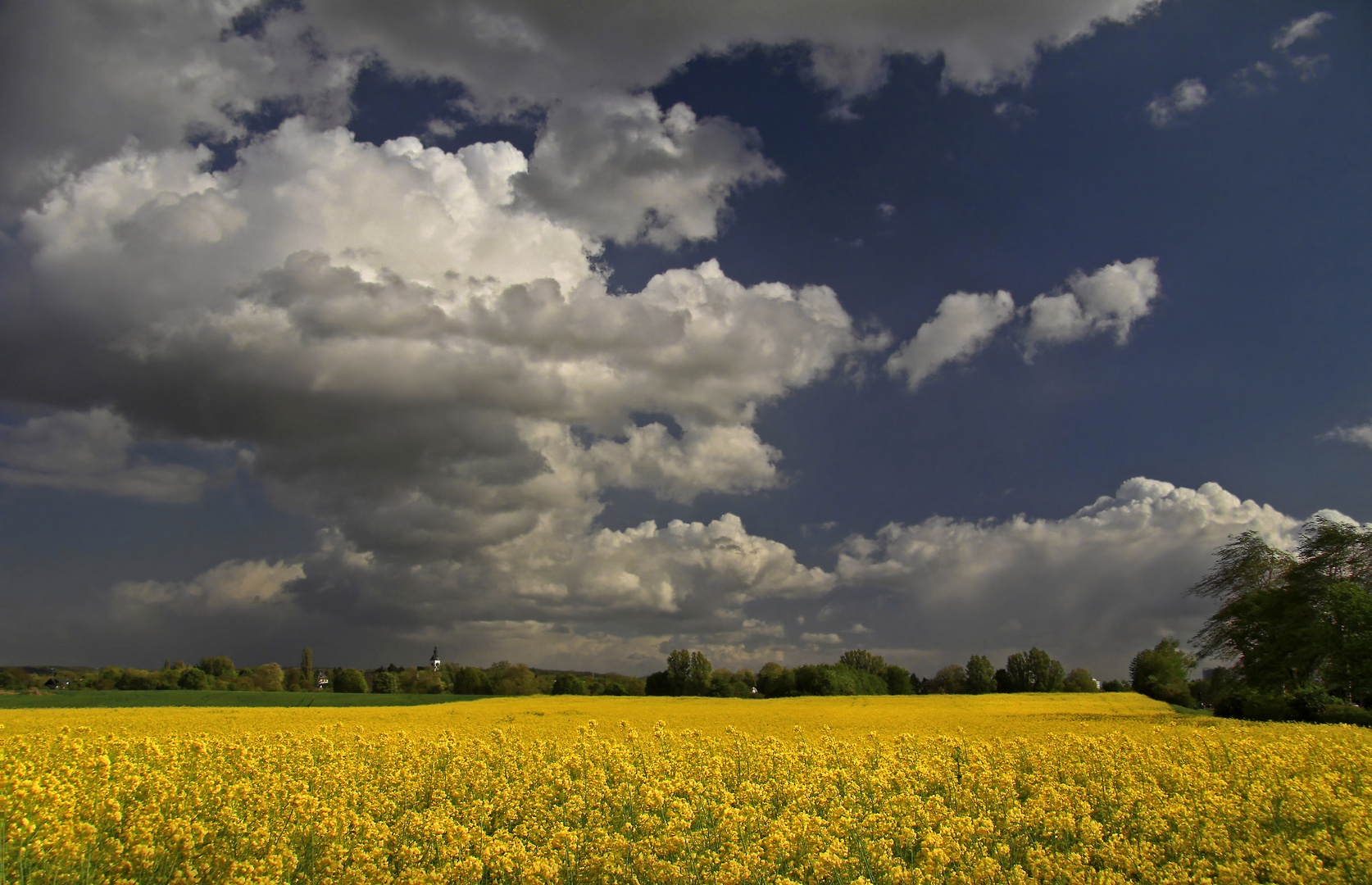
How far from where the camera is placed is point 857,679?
9375 cm

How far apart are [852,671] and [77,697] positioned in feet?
282

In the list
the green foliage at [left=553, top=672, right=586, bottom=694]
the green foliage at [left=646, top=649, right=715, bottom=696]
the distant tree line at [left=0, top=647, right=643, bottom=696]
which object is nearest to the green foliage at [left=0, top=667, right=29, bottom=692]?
the distant tree line at [left=0, top=647, right=643, bottom=696]

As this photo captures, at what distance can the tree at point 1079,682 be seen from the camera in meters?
106

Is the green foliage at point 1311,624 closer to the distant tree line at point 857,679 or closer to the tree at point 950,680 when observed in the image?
the distant tree line at point 857,679

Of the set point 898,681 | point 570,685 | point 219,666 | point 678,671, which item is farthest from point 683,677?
point 219,666

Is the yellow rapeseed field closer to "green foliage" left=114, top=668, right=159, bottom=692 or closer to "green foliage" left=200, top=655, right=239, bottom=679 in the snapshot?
"green foliage" left=114, top=668, right=159, bottom=692

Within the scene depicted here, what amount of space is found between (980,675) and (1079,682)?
14.5m

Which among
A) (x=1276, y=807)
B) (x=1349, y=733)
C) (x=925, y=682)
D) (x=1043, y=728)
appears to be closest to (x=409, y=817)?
(x=1276, y=807)

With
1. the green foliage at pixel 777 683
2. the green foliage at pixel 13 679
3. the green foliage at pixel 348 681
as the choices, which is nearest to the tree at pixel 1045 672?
the green foliage at pixel 777 683

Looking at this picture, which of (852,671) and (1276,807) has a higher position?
(1276,807)

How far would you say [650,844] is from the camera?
824cm

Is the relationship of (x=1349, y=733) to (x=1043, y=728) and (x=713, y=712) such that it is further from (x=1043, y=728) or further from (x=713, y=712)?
(x=713, y=712)

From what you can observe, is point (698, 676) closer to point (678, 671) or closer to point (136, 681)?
point (678, 671)

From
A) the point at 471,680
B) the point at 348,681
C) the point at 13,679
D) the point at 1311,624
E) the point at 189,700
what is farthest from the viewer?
the point at 471,680
